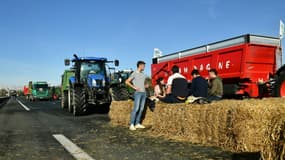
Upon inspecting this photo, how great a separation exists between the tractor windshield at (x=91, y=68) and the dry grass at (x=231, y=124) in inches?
301

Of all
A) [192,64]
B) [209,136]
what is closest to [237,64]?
[192,64]

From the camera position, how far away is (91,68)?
15.6 m

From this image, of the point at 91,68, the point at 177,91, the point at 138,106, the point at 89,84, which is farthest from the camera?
the point at 91,68

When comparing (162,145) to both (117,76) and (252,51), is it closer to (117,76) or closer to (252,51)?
(252,51)

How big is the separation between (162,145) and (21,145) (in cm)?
278

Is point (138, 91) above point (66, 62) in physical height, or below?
below

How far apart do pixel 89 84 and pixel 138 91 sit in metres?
5.98

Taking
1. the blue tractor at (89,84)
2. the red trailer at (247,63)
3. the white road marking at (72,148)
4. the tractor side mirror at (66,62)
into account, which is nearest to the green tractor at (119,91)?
the blue tractor at (89,84)

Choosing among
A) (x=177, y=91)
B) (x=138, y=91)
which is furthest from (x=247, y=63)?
(x=138, y=91)

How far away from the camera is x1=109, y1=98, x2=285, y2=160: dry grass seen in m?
3.95

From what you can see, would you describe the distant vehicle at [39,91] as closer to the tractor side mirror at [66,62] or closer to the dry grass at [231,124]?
the tractor side mirror at [66,62]

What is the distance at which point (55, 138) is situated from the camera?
7664 mm

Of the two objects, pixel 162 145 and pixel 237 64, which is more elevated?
pixel 237 64

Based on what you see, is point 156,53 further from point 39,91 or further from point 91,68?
point 39,91
